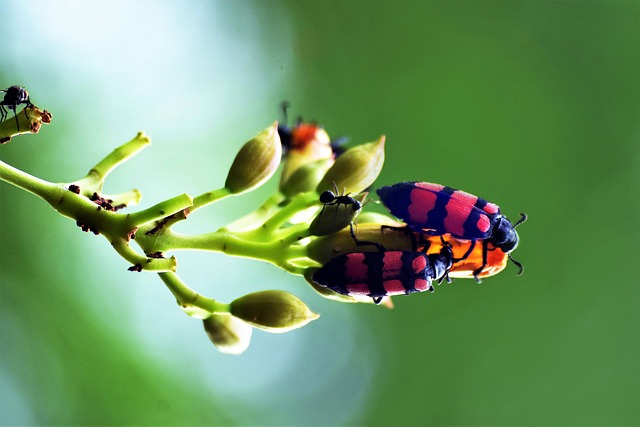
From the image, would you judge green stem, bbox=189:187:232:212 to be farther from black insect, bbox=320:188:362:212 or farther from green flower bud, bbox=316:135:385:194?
green flower bud, bbox=316:135:385:194

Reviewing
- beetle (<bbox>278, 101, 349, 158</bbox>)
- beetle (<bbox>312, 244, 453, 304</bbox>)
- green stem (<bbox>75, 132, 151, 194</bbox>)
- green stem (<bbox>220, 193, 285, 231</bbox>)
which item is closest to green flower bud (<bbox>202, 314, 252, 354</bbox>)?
green stem (<bbox>220, 193, 285, 231</bbox>)

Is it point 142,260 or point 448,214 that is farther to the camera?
point 448,214

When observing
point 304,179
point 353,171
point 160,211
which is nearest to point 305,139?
point 304,179

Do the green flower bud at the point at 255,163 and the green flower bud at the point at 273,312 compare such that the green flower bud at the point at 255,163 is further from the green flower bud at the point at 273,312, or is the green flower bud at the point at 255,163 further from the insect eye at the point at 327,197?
the green flower bud at the point at 273,312

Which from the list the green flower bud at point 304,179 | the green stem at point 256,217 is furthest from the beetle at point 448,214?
the green stem at point 256,217

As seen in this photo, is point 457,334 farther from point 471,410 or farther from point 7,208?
point 7,208

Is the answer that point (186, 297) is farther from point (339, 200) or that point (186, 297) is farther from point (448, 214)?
point (448, 214)

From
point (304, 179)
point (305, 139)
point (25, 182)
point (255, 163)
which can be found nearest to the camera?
point (25, 182)

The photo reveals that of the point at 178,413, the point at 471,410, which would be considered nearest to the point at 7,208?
the point at 178,413
